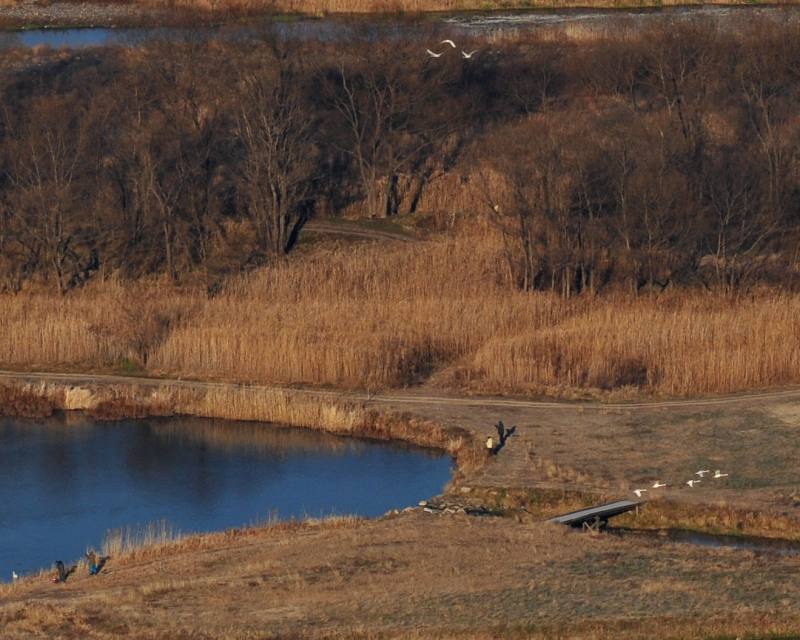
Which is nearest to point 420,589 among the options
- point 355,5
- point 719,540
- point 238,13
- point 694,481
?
point 719,540

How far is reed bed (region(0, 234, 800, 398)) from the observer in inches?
2015

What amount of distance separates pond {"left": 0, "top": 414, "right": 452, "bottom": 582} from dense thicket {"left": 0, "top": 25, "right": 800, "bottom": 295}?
1436 centimetres

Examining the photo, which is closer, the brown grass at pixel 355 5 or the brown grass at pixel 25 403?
the brown grass at pixel 25 403

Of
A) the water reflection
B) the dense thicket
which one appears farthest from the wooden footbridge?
the dense thicket

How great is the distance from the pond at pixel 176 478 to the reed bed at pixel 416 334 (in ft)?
7.64

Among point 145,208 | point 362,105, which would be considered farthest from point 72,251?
point 362,105

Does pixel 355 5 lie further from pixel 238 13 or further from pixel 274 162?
pixel 274 162

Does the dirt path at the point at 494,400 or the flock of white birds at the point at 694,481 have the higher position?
the dirt path at the point at 494,400

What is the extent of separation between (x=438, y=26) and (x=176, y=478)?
3915 centimetres

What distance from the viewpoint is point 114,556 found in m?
38.5

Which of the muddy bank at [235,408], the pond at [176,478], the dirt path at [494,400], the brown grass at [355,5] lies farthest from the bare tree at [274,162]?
the brown grass at [355,5]

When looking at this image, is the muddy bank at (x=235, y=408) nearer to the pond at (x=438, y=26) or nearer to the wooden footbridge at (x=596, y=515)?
the wooden footbridge at (x=596, y=515)

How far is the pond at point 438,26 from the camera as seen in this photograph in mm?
79500

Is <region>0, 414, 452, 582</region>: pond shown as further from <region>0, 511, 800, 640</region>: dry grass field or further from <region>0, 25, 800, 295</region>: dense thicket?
<region>0, 25, 800, 295</region>: dense thicket
